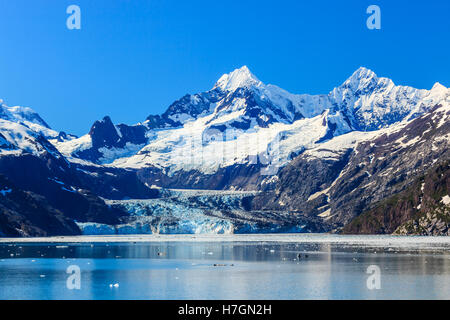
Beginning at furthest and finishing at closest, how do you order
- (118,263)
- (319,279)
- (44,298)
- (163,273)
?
(118,263) → (163,273) → (319,279) → (44,298)

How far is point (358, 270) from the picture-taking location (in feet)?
337

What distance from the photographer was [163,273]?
336 ft

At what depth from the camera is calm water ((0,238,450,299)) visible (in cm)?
7694

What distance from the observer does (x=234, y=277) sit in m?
94.7

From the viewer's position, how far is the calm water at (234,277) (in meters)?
76.9

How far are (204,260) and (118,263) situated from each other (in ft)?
58.2

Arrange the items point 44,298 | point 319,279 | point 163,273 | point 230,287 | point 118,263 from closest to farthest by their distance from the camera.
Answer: point 44,298 → point 230,287 → point 319,279 → point 163,273 → point 118,263
